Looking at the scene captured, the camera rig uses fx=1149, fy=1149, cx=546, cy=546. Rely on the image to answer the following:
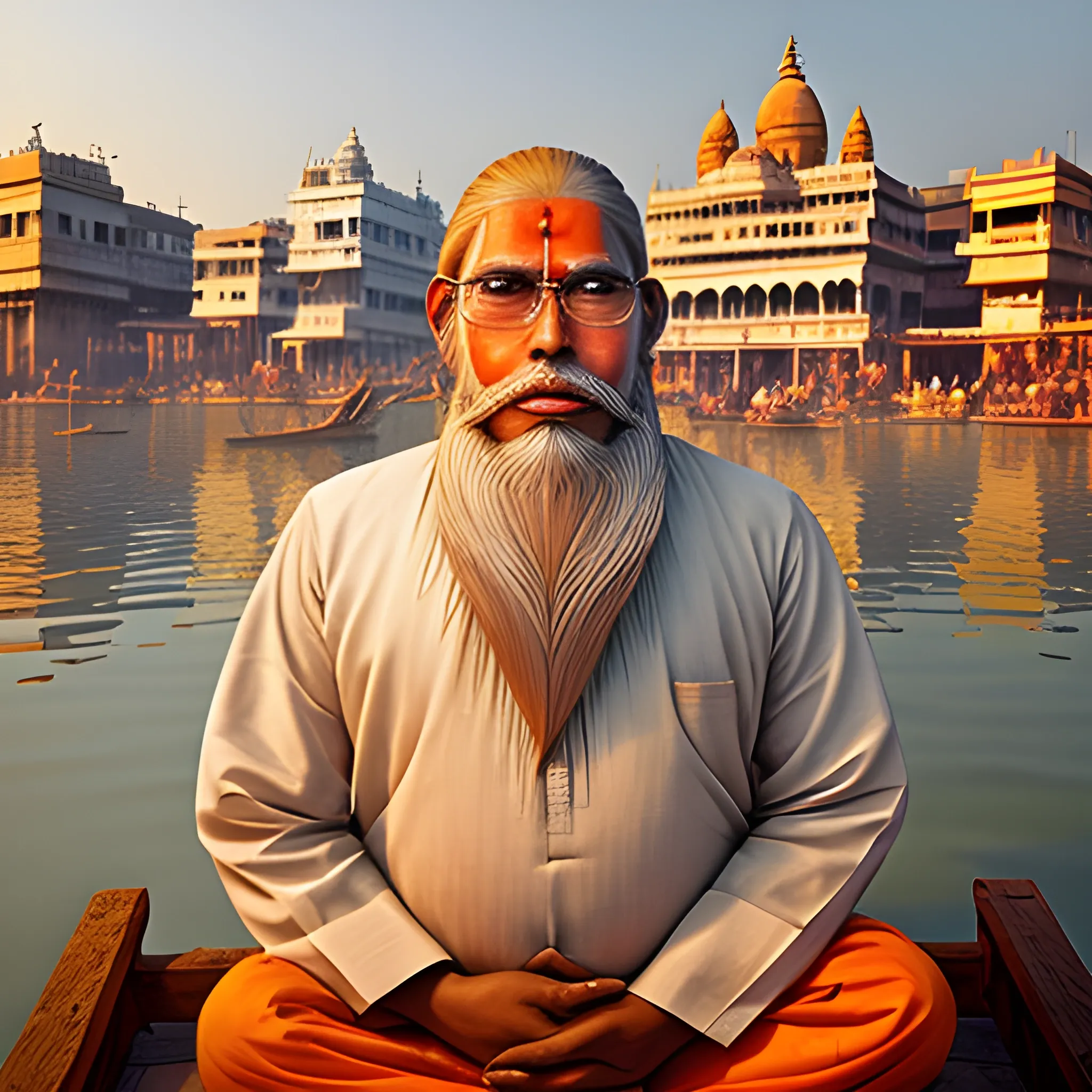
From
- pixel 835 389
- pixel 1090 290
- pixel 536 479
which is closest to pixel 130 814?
pixel 536 479

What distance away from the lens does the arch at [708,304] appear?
7.42m

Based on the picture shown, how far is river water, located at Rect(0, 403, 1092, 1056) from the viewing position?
2.88 m

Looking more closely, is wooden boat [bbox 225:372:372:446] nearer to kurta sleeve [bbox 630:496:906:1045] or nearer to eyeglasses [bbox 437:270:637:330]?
eyeglasses [bbox 437:270:637:330]

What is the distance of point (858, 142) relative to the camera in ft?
20.8

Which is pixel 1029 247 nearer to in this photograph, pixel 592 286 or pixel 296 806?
pixel 592 286

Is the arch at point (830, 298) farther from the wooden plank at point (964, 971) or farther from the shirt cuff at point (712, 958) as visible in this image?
the shirt cuff at point (712, 958)

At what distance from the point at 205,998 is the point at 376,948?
478 mm

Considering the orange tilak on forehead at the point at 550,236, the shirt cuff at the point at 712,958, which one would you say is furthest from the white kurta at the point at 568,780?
the orange tilak on forehead at the point at 550,236

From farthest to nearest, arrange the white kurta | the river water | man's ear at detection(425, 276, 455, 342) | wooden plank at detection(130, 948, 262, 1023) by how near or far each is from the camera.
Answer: the river water, wooden plank at detection(130, 948, 262, 1023), man's ear at detection(425, 276, 455, 342), the white kurta

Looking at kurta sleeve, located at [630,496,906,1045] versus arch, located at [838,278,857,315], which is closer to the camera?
kurta sleeve, located at [630,496,906,1045]

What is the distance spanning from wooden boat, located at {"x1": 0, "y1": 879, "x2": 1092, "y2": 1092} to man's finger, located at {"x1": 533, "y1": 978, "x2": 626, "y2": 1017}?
0.51 m

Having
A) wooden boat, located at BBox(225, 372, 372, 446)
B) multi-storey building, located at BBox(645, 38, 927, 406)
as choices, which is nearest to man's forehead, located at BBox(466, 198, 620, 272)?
multi-storey building, located at BBox(645, 38, 927, 406)

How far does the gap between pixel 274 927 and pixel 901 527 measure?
213 inches

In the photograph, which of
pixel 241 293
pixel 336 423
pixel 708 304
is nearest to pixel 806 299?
pixel 708 304
